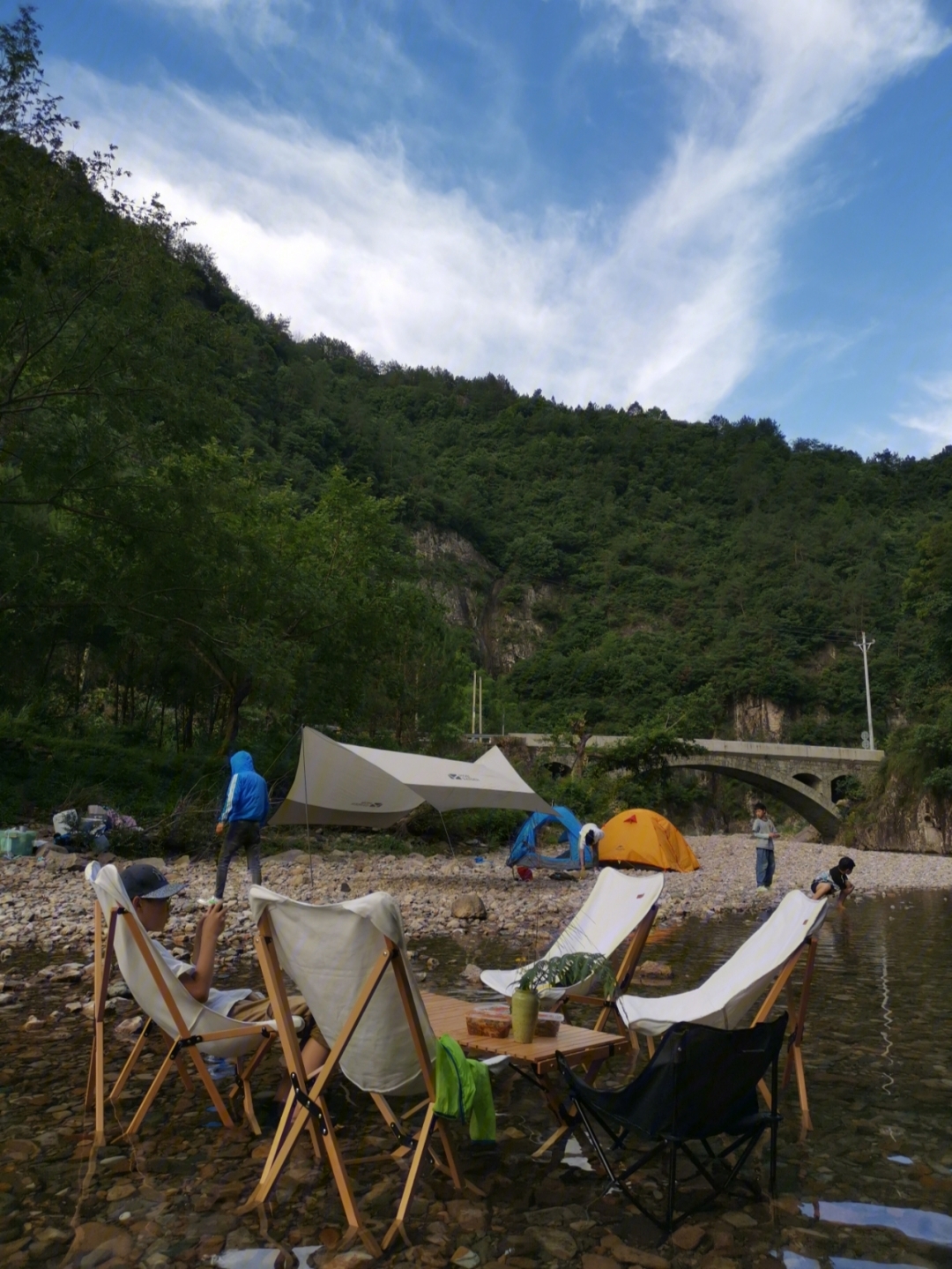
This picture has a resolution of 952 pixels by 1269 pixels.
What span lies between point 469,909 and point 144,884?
6.78m

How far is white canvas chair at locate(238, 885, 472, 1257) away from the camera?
2.87 m

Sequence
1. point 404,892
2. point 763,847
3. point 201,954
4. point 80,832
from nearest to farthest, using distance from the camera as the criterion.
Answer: point 201,954, point 404,892, point 80,832, point 763,847

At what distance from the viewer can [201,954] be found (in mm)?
3803

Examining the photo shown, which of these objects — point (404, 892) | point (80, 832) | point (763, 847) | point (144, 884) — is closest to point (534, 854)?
point (763, 847)

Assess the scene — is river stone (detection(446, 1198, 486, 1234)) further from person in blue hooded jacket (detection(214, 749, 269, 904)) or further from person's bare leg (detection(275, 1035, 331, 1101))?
person in blue hooded jacket (detection(214, 749, 269, 904))

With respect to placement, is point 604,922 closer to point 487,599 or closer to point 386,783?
point 386,783

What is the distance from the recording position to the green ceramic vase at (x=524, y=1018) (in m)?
3.71

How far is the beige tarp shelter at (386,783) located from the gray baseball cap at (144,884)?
9.25 meters

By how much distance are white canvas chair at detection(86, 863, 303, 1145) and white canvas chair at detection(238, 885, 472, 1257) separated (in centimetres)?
48

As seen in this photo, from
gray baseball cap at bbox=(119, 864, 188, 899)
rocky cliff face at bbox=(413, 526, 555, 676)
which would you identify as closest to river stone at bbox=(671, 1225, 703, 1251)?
gray baseball cap at bbox=(119, 864, 188, 899)

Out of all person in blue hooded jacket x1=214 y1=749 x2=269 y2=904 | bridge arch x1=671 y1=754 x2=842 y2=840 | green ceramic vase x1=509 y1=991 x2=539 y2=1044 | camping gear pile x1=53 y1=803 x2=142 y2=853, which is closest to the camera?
green ceramic vase x1=509 y1=991 x2=539 y2=1044

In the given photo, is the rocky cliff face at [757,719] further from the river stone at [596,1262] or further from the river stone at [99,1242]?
the river stone at [99,1242]

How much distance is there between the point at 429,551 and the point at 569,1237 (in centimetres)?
7981

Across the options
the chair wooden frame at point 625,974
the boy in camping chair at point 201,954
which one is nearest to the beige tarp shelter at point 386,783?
the chair wooden frame at point 625,974
